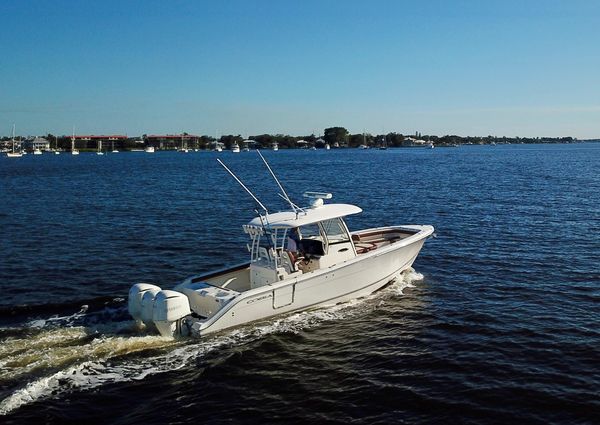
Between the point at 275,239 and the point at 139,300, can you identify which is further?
Answer: the point at 275,239

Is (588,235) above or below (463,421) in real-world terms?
above

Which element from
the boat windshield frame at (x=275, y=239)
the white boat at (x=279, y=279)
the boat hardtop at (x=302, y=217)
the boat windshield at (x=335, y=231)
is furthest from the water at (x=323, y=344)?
the boat hardtop at (x=302, y=217)

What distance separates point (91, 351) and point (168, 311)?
1.93 metres

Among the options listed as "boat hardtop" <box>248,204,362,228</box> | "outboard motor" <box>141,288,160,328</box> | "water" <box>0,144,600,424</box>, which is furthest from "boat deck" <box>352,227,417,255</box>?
"outboard motor" <box>141,288,160,328</box>

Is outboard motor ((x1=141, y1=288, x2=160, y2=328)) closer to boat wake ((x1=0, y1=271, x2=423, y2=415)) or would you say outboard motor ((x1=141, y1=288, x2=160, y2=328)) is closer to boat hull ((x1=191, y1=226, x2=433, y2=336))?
boat wake ((x1=0, y1=271, x2=423, y2=415))

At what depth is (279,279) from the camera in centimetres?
1616

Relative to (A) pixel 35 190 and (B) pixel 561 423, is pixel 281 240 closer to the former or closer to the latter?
(B) pixel 561 423

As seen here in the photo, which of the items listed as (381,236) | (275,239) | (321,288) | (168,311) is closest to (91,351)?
(168,311)

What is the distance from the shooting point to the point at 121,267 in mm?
22297

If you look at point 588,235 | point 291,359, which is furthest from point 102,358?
point 588,235

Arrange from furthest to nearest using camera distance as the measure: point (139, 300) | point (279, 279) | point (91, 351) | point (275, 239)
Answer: point (275, 239) < point (279, 279) < point (139, 300) < point (91, 351)

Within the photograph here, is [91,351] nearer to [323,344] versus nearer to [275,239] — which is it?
[323,344]

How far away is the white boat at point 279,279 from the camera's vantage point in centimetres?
1432

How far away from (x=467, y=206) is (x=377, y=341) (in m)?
A: 26.8
